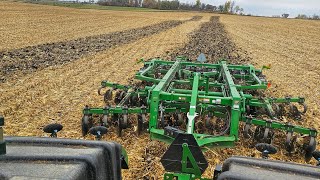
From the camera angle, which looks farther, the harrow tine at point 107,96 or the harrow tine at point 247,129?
the harrow tine at point 107,96

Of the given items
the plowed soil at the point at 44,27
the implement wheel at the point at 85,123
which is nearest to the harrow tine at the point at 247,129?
the implement wheel at the point at 85,123

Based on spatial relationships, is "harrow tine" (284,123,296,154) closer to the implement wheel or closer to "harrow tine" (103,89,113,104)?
the implement wheel

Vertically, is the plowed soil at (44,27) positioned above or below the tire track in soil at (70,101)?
above

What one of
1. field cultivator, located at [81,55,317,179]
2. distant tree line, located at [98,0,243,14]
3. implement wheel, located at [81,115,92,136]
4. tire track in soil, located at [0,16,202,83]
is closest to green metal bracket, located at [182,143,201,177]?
field cultivator, located at [81,55,317,179]

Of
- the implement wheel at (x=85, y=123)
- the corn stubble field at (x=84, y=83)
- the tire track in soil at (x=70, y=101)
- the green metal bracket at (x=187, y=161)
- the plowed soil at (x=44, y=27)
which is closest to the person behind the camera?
the green metal bracket at (x=187, y=161)

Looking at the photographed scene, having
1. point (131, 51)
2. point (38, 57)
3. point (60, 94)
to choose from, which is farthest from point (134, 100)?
point (131, 51)

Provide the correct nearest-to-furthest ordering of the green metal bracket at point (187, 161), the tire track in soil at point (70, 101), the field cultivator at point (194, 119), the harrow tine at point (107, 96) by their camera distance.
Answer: the green metal bracket at point (187, 161) < the field cultivator at point (194, 119) < the tire track in soil at point (70, 101) < the harrow tine at point (107, 96)

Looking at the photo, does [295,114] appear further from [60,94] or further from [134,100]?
[60,94]

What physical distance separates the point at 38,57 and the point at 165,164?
10.7 metres

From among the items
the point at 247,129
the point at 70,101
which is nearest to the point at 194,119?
the point at 247,129

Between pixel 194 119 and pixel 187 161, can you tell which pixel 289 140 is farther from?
pixel 187 161

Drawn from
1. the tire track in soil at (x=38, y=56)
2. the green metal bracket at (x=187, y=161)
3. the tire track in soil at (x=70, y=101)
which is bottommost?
the tire track in soil at (x=70, y=101)

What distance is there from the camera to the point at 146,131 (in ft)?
18.3

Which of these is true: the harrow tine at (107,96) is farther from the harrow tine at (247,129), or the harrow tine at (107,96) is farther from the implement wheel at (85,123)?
the harrow tine at (247,129)
